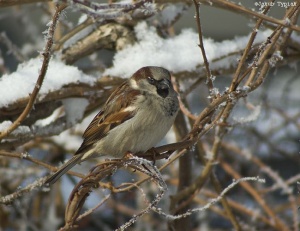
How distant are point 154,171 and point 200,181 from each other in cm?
99

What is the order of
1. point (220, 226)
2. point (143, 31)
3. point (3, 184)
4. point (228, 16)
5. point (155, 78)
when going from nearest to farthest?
point (155, 78), point (143, 31), point (3, 184), point (220, 226), point (228, 16)

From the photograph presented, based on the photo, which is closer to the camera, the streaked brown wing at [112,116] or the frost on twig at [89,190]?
the frost on twig at [89,190]

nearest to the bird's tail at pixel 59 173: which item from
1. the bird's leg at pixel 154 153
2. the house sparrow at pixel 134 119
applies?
the house sparrow at pixel 134 119

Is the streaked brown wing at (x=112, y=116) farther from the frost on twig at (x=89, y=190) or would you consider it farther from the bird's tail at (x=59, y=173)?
the frost on twig at (x=89, y=190)

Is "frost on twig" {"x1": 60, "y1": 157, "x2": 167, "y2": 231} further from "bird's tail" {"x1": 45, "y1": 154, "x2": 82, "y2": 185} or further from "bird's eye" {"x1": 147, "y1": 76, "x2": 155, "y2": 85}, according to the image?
"bird's eye" {"x1": 147, "y1": 76, "x2": 155, "y2": 85}

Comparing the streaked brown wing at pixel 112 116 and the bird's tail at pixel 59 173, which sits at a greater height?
the streaked brown wing at pixel 112 116

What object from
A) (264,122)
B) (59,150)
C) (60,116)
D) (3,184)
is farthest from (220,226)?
(60,116)

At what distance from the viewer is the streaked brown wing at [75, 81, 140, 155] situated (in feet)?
7.56

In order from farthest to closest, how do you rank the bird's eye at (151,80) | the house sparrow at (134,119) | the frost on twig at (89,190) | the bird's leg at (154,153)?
the bird's eye at (151,80) < the house sparrow at (134,119) < the bird's leg at (154,153) < the frost on twig at (89,190)

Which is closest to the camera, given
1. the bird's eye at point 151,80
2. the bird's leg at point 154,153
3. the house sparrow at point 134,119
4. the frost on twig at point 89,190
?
the frost on twig at point 89,190

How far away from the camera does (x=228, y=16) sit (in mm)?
4957

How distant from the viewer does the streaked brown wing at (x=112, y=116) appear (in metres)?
2.30

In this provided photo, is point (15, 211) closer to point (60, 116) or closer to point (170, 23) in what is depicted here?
point (60, 116)

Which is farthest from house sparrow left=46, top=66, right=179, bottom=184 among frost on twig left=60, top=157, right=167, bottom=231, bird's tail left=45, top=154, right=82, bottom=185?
frost on twig left=60, top=157, right=167, bottom=231
